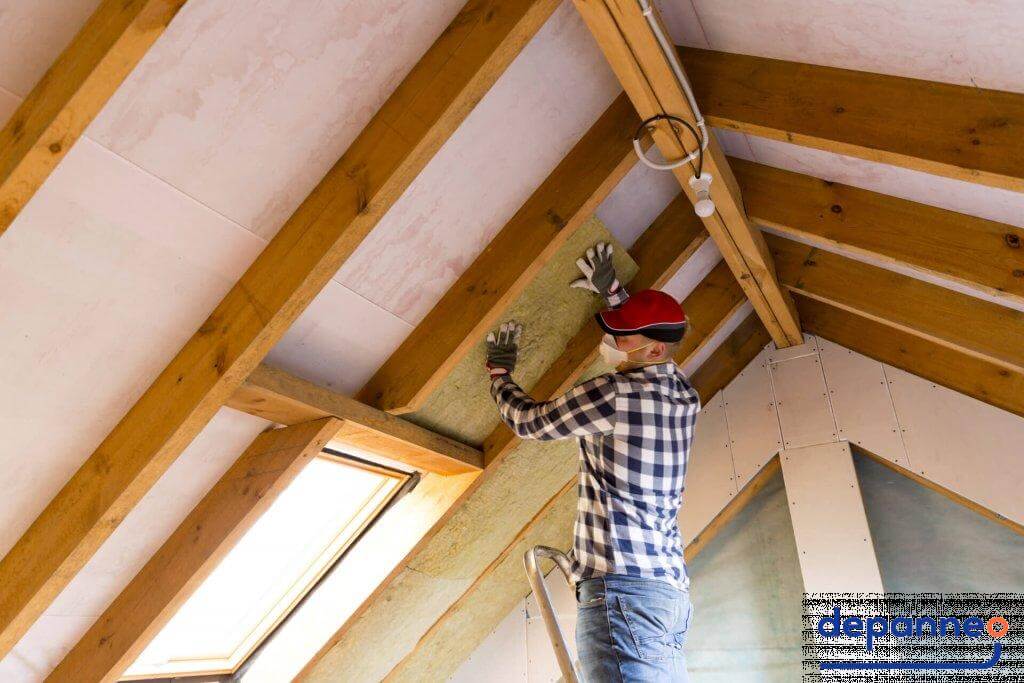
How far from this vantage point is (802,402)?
11.8ft

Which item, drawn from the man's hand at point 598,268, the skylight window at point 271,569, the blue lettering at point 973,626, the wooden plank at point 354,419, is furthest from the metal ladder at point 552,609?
the blue lettering at point 973,626

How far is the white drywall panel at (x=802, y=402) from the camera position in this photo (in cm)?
350

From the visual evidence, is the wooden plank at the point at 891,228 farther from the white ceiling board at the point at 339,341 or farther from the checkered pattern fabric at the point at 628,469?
the white ceiling board at the point at 339,341

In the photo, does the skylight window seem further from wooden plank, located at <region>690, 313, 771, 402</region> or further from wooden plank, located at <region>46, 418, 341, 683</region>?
wooden plank, located at <region>690, 313, 771, 402</region>

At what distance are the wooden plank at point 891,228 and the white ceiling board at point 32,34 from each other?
1970 mm

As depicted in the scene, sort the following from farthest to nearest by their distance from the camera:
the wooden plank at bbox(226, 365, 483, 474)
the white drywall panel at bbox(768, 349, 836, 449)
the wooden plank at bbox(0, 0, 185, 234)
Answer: the white drywall panel at bbox(768, 349, 836, 449) → the wooden plank at bbox(226, 365, 483, 474) → the wooden plank at bbox(0, 0, 185, 234)

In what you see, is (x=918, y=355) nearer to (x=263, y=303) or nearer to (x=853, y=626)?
(x=853, y=626)

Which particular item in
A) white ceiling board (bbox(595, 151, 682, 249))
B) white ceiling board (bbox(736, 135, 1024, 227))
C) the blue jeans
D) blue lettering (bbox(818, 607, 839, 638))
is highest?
white ceiling board (bbox(595, 151, 682, 249))

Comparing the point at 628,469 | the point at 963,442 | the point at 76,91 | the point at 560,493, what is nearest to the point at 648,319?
the point at 628,469

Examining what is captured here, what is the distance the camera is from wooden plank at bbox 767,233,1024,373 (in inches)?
91.7

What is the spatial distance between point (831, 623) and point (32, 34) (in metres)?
3.44

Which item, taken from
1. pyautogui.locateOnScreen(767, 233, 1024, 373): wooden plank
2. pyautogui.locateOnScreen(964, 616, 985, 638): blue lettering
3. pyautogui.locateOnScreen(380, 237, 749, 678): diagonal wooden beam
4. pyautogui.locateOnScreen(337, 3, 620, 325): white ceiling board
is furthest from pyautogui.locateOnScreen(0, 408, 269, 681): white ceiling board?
pyautogui.locateOnScreen(964, 616, 985, 638): blue lettering

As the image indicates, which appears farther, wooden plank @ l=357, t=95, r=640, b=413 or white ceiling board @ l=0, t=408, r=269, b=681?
wooden plank @ l=357, t=95, r=640, b=413

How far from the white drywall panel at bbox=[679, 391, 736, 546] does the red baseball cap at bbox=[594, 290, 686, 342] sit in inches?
60.7
